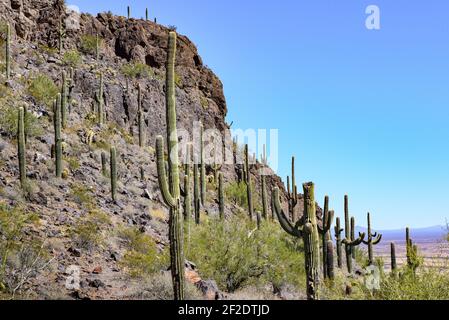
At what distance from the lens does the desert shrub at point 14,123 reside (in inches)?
822

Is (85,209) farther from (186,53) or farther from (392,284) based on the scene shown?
(186,53)

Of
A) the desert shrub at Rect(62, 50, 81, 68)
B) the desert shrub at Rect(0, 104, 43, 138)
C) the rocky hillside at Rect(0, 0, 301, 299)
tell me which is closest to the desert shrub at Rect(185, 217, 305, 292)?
the rocky hillside at Rect(0, 0, 301, 299)

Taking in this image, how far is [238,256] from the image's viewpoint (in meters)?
14.2

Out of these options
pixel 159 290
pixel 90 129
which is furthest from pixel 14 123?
pixel 159 290

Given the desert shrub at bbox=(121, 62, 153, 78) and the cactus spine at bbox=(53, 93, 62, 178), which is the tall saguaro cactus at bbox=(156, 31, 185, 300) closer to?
the cactus spine at bbox=(53, 93, 62, 178)

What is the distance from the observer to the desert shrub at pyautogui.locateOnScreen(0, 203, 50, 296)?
984 centimetres

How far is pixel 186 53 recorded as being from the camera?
4609 centimetres

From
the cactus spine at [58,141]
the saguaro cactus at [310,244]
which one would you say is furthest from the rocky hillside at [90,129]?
the saguaro cactus at [310,244]

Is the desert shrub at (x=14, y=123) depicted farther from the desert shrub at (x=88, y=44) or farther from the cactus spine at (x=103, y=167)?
the desert shrub at (x=88, y=44)

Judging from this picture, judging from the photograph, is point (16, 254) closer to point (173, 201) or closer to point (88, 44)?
point (173, 201)

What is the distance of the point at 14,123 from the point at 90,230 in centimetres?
845

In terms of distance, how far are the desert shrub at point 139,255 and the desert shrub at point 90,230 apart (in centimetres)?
91
